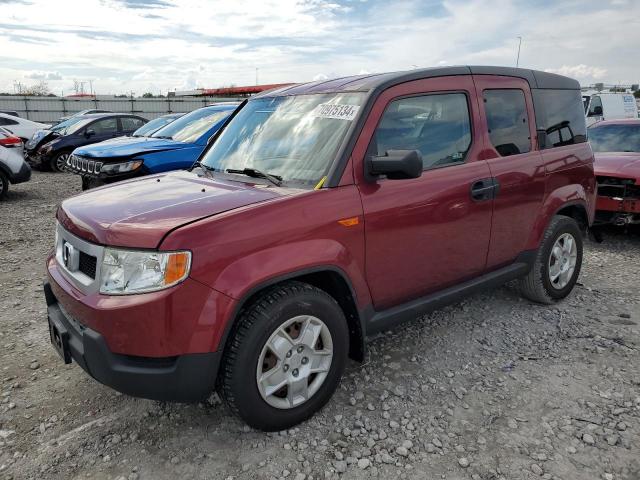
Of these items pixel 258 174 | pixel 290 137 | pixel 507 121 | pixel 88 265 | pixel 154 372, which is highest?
pixel 507 121

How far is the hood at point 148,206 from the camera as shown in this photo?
93.1 inches

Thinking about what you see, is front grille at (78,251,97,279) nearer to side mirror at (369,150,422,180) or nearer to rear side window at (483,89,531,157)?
side mirror at (369,150,422,180)

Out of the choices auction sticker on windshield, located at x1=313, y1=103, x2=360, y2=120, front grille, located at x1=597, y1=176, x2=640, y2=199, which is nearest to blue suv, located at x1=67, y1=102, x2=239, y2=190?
auction sticker on windshield, located at x1=313, y1=103, x2=360, y2=120

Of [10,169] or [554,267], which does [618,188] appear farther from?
[10,169]

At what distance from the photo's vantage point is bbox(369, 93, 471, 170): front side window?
305 cm

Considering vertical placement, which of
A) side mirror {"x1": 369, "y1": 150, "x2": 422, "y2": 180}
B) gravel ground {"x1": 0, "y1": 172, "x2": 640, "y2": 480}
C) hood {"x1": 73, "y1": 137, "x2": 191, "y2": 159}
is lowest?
gravel ground {"x1": 0, "y1": 172, "x2": 640, "y2": 480}

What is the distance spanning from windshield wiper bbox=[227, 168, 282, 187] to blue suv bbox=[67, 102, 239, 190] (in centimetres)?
333

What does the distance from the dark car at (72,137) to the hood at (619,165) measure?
11.6 m

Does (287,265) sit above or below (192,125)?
below

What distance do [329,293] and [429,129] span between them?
1282 millimetres

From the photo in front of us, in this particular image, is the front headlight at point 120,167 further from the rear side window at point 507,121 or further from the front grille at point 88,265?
the rear side window at point 507,121

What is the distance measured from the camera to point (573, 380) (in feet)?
10.6

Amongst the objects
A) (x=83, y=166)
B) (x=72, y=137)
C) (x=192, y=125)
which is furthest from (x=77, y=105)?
(x=83, y=166)

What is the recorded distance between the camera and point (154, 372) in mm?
2320
